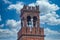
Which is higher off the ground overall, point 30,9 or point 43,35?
point 30,9

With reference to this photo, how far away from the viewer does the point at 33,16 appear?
32.8m

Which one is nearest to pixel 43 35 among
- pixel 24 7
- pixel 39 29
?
pixel 39 29

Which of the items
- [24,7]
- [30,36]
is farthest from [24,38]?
[24,7]

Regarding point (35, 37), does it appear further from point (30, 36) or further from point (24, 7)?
point (24, 7)

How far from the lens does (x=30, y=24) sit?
107ft

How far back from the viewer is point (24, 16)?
32.5 meters

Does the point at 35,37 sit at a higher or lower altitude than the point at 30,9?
lower

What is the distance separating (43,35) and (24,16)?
6.86ft

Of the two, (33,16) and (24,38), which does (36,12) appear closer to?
(33,16)

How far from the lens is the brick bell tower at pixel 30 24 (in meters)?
31.9

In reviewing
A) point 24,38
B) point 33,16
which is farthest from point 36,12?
point 24,38

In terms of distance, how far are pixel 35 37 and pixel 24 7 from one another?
2489 millimetres

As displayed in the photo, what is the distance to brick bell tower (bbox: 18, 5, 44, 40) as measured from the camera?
31875 mm

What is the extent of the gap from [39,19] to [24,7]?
149 centimetres
